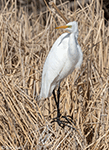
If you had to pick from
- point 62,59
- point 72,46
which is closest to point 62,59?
point 62,59

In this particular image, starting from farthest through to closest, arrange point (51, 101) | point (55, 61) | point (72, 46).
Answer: point (51, 101) → point (55, 61) → point (72, 46)

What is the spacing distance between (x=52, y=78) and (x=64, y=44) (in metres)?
0.18

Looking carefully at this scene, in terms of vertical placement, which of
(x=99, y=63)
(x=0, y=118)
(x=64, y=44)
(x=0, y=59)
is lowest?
(x=99, y=63)

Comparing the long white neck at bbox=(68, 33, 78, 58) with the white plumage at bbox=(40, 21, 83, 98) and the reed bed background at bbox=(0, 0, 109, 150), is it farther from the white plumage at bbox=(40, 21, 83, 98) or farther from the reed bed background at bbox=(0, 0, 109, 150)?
the reed bed background at bbox=(0, 0, 109, 150)

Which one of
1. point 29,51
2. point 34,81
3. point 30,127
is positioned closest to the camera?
point 30,127

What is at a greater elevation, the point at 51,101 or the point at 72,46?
the point at 72,46

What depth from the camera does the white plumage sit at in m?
0.81

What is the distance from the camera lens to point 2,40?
1.49 metres

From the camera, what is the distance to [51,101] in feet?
4.23

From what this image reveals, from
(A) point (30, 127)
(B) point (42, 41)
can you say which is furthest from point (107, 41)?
(A) point (30, 127)

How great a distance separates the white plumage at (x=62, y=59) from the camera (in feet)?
2.65

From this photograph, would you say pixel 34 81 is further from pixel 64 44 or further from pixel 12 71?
pixel 64 44

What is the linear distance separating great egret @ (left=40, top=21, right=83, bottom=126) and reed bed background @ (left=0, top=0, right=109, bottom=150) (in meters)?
0.19

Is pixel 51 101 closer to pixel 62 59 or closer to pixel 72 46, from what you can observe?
pixel 62 59
